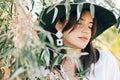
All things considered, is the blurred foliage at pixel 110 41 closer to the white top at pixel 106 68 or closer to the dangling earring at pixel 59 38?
the white top at pixel 106 68

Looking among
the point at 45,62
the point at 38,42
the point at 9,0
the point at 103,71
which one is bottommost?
the point at 103,71

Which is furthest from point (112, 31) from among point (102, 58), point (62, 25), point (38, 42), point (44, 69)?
point (38, 42)

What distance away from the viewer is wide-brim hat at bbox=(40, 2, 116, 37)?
2.18 m

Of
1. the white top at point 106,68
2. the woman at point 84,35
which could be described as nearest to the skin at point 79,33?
the woman at point 84,35

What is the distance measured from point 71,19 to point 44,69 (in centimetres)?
37

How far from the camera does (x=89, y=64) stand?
2.51 metres

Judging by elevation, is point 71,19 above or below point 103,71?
above

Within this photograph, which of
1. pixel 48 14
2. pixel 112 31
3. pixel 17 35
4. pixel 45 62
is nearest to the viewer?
pixel 17 35

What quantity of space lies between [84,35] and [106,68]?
410mm

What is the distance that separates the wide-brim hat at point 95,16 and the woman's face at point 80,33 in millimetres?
68

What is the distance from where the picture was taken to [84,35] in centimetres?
226

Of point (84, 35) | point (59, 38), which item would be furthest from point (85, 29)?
point (59, 38)

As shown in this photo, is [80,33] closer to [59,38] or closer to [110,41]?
[59,38]

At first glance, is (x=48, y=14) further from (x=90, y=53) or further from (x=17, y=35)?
(x=17, y=35)
